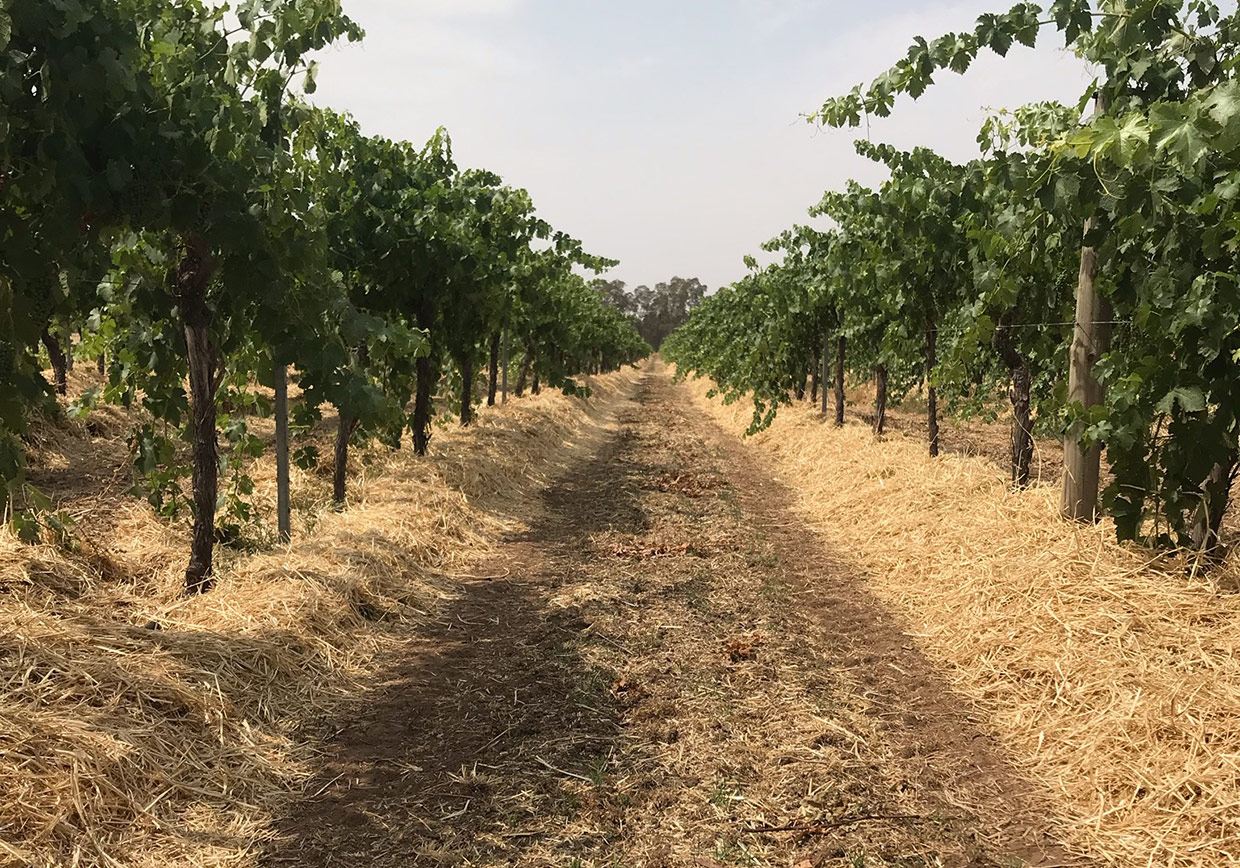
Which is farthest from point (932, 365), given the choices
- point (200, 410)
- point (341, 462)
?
point (200, 410)

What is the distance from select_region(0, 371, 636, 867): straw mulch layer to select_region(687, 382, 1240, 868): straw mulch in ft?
12.2

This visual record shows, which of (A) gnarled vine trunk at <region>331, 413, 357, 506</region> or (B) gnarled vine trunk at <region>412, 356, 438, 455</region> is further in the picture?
(B) gnarled vine trunk at <region>412, 356, 438, 455</region>

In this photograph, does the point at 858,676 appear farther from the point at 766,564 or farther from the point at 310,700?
the point at 310,700

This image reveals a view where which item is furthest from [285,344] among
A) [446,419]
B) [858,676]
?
[446,419]

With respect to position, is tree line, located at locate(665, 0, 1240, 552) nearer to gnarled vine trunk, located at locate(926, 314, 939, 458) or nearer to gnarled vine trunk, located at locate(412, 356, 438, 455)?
gnarled vine trunk, located at locate(926, 314, 939, 458)

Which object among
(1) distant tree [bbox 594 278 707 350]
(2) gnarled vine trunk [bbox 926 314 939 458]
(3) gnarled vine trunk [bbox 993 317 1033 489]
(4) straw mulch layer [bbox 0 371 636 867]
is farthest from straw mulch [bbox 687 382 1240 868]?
(1) distant tree [bbox 594 278 707 350]

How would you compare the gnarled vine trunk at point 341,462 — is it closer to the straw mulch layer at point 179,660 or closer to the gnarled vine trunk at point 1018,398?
the straw mulch layer at point 179,660

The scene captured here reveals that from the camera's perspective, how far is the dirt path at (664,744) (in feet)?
11.3

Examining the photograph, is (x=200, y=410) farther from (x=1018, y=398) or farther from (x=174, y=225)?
(x=1018, y=398)

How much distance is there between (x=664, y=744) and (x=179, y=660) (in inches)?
106

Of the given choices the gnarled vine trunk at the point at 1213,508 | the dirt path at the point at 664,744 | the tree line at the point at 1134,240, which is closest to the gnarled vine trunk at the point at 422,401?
the dirt path at the point at 664,744

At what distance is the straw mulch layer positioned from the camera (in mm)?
3307

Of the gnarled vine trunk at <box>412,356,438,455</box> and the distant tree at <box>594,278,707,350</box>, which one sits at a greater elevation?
the distant tree at <box>594,278,707,350</box>

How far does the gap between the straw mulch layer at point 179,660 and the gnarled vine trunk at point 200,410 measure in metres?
0.22
